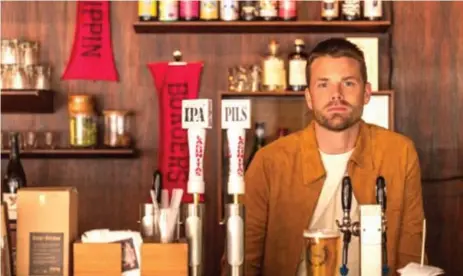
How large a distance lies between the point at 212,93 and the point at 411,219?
1.43m

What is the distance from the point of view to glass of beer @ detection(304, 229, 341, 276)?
1736 mm

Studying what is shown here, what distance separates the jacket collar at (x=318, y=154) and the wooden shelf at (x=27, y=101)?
1.28 metres

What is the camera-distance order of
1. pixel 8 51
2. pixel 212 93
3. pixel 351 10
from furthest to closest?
pixel 212 93, pixel 351 10, pixel 8 51

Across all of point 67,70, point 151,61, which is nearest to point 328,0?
point 151,61

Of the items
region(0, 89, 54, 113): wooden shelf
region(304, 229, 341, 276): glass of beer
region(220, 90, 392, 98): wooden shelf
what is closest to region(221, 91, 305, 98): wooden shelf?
region(220, 90, 392, 98): wooden shelf

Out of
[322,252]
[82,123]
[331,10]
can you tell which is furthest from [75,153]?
[322,252]

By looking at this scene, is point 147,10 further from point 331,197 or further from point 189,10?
point 331,197

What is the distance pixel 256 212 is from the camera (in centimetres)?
241

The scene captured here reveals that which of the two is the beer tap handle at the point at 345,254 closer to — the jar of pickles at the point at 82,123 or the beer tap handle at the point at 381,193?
the beer tap handle at the point at 381,193

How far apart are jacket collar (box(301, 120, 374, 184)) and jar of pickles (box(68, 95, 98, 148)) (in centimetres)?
124

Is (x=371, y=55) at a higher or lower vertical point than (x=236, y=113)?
higher

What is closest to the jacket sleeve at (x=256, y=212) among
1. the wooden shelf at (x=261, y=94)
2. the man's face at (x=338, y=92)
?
the man's face at (x=338, y=92)

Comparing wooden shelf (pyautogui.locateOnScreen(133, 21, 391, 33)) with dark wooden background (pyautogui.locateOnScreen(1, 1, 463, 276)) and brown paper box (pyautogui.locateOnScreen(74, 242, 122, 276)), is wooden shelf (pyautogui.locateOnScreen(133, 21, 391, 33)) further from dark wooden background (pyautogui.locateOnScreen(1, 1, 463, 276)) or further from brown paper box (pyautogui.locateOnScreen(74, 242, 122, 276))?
brown paper box (pyautogui.locateOnScreen(74, 242, 122, 276))

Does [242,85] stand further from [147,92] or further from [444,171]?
[444,171]
